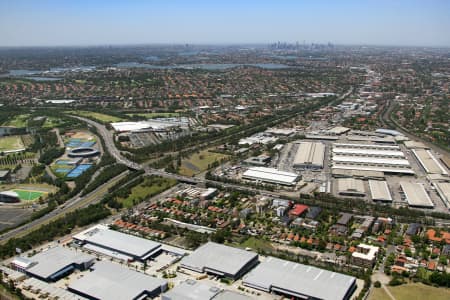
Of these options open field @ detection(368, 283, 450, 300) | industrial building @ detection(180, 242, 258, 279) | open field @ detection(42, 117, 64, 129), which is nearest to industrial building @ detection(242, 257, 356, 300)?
industrial building @ detection(180, 242, 258, 279)

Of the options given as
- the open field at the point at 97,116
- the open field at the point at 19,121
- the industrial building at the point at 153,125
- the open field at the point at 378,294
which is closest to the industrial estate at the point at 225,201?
the open field at the point at 378,294

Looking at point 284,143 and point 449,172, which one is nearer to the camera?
point 449,172

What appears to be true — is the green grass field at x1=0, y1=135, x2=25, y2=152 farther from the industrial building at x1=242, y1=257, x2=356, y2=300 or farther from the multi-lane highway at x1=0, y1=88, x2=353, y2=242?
the industrial building at x1=242, y1=257, x2=356, y2=300

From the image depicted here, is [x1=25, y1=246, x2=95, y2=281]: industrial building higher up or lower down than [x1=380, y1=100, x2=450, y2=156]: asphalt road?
lower down

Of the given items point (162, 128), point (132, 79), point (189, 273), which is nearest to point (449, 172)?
point (189, 273)

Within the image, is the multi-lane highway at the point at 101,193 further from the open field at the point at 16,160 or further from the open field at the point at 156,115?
the open field at the point at 156,115

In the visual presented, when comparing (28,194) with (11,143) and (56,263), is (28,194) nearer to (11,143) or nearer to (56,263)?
(56,263)

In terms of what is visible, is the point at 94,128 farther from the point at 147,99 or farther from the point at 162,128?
the point at 147,99
